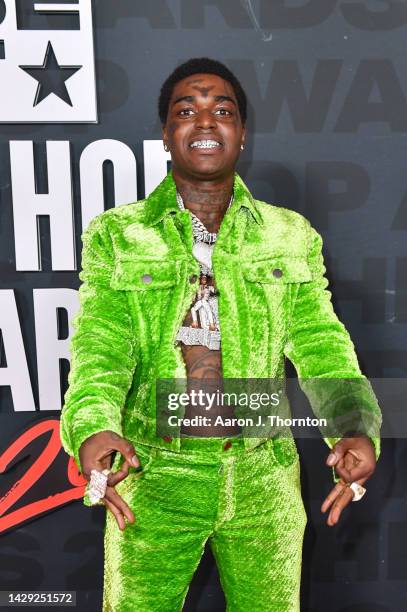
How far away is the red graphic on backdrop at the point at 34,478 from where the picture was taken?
1.88 metres

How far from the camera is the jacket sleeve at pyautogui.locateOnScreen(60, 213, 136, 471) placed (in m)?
0.98

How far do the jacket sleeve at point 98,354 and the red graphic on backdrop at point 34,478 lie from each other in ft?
2.78

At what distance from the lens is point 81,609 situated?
6.64 feet

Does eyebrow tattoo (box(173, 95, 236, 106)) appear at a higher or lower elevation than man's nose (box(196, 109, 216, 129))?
higher

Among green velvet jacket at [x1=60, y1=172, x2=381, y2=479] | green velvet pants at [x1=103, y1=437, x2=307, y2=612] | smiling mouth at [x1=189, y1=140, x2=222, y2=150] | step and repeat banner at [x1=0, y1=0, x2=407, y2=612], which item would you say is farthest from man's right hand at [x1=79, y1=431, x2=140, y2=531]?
step and repeat banner at [x1=0, y1=0, x2=407, y2=612]

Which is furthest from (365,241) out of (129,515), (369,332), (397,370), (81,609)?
(81,609)

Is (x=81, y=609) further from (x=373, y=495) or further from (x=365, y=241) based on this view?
(x=365, y=241)

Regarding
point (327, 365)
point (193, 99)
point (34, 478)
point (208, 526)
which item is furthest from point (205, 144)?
point (34, 478)

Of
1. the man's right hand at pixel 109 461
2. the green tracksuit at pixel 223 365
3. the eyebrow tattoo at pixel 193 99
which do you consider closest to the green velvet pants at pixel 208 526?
the green tracksuit at pixel 223 365

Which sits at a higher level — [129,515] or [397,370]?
[129,515]

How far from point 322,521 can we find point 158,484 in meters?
1.01

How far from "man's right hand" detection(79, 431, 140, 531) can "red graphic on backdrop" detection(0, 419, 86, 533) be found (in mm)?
1008

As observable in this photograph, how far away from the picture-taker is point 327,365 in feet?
3.83

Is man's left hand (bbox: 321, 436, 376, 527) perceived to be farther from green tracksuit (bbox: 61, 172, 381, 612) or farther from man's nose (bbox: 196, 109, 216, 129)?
man's nose (bbox: 196, 109, 216, 129)
